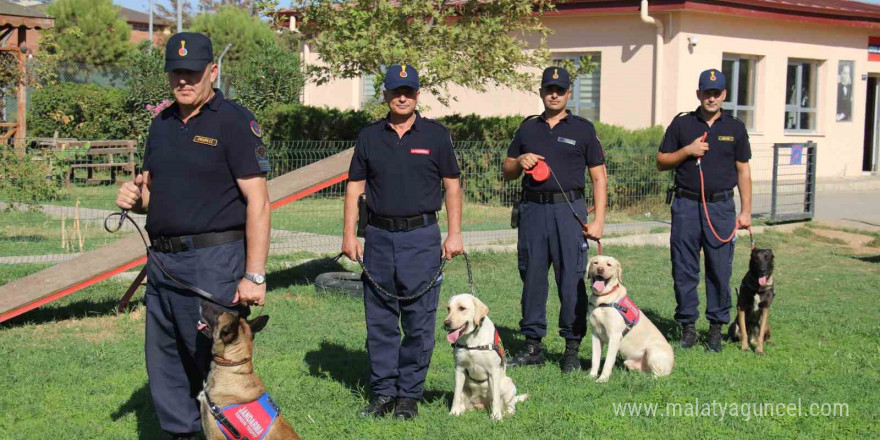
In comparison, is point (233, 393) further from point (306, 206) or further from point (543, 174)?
point (306, 206)

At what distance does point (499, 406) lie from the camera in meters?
5.41

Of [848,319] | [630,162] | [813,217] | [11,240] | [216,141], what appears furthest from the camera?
[813,217]

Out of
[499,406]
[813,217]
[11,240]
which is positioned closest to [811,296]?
[499,406]

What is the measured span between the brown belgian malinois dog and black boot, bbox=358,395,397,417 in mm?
1191

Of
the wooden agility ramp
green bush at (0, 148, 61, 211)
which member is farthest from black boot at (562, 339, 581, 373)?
green bush at (0, 148, 61, 211)

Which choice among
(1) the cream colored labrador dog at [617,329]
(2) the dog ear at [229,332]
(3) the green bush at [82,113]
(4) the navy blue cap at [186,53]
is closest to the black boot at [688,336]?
(1) the cream colored labrador dog at [617,329]

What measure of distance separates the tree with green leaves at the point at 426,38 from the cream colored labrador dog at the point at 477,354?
8.54 m

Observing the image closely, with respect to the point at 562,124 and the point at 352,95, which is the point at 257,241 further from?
the point at 352,95

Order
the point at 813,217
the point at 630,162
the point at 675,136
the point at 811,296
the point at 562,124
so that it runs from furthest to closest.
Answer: the point at 813,217 < the point at 630,162 < the point at 811,296 < the point at 675,136 < the point at 562,124

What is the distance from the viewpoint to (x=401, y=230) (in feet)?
17.9

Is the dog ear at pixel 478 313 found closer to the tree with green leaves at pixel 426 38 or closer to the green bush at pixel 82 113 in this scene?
the tree with green leaves at pixel 426 38

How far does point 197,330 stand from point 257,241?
22.2 inches

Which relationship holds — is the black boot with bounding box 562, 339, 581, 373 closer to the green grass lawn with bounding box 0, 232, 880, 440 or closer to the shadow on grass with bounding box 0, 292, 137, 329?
the green grass lawn with bounding box 0, 232, 880, 440

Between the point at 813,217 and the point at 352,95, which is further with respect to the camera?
the point at 352,95
